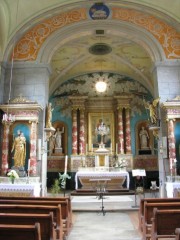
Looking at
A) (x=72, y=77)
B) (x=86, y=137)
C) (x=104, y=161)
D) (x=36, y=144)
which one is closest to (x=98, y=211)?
(x=36, y=144)

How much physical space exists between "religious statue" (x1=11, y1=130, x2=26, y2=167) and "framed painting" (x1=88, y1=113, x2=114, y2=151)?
655 cm

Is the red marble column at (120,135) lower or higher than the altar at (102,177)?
higher

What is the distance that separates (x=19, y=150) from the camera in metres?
9.29

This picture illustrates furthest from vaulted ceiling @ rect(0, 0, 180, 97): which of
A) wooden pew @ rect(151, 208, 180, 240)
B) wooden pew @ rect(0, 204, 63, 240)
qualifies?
wooden pew @ rect(151, 208, 180, 240)

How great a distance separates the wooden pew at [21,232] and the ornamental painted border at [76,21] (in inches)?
331

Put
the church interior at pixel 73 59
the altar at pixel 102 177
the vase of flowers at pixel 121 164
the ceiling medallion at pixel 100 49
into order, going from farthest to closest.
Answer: the vase of flowers at pixel 121 164 → the ceiling medallion at pixel 100 49 → the altar at pixel 102 177 → the church interior at pixel 73 59

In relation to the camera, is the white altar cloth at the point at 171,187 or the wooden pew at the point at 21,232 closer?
the wooden pew at the point at 21,232

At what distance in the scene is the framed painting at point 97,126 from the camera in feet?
51.2

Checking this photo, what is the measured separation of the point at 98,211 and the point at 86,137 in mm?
8016

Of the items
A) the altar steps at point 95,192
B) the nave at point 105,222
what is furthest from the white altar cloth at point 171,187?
the altar steps at point 95,192

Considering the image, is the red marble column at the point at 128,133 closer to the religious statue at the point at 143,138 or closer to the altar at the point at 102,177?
the religious statue at the point at 143,138

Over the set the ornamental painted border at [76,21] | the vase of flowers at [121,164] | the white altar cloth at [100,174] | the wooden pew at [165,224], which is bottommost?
the wooden pew at [165,224]

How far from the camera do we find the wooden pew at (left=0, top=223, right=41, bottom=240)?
278 cm

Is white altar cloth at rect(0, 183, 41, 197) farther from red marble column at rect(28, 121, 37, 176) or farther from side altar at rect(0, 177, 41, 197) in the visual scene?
red marble column at rect(28, 121, 37, 176)
